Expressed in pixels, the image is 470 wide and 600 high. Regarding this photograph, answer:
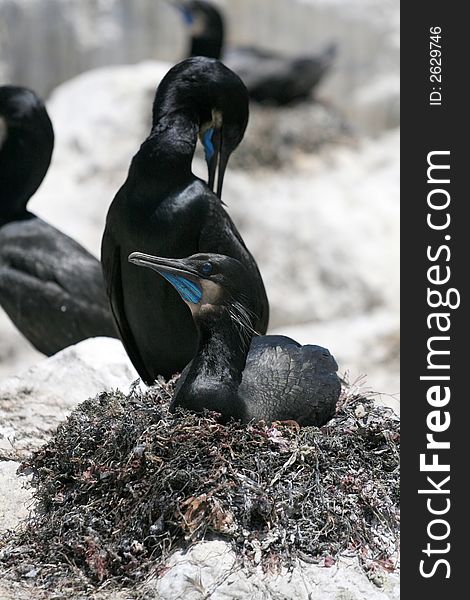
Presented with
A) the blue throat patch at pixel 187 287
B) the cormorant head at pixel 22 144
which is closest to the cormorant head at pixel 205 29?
the cormorant head at pixel 22 144

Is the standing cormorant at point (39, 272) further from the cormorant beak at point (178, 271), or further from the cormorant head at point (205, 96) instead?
the cormorant beak at point (178, 271)

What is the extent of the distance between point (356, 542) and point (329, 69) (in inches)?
457

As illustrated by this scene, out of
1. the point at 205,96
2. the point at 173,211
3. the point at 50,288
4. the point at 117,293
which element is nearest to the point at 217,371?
the point at 173,211

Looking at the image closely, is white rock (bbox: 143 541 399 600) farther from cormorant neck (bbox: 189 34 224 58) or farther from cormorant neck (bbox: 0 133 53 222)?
cormorant neck (bbox: 189 34 224 58)

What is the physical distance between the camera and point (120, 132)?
13.3 m

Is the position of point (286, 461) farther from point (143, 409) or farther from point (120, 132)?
point (120, 132)

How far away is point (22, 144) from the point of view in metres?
7.91

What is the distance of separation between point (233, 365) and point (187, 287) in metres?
0.34

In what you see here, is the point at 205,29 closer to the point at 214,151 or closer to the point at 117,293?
the point at 214,151

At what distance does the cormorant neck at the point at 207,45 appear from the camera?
13617 mm

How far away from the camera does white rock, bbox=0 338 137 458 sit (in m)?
5.39

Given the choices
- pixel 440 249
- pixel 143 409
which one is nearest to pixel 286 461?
pixel 143 409

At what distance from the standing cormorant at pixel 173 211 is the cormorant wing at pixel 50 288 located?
157 centimetres

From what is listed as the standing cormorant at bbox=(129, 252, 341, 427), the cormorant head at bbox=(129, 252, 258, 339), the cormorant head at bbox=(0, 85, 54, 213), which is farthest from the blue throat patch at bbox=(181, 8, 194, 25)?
the cormorant head at bbox=(129, 252, 258, 339)
